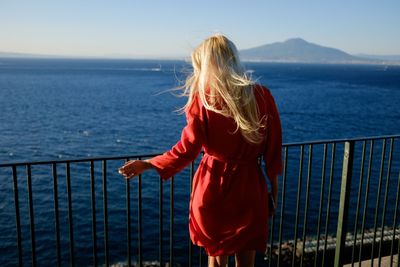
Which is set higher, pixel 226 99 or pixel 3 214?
pixel 226 99

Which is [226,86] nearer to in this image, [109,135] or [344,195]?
[344,195]

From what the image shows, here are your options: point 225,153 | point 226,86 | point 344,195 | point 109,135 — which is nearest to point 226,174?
point 225,153

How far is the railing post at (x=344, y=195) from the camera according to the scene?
390cm

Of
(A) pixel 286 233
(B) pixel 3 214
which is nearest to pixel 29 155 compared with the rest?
(B) pixel 3 214

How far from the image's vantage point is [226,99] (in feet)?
8.14

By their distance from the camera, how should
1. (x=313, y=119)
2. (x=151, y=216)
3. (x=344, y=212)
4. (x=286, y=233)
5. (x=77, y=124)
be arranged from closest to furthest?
(x=344, y=212)
(x=286, y=233)
(x=151, y=216)
(x=77, y=124)
(x=313, y=119)

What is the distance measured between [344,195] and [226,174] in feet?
5.99

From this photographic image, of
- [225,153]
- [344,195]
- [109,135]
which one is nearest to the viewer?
[225,153]

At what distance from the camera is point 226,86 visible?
8.24 ft

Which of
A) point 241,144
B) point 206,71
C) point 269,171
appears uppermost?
point 206,71

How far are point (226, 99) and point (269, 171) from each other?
2.33ft

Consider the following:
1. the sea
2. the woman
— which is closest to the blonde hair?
the woman

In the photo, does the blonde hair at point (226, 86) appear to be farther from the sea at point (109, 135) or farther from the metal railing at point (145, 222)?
the metal railing at point (145, 222)

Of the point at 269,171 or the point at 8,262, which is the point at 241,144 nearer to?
the point at 269,171
